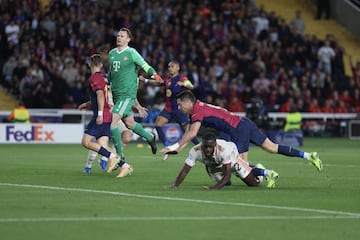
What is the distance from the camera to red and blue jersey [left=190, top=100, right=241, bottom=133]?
15461mm

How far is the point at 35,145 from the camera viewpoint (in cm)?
3225

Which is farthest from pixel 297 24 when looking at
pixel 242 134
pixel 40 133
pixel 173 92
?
pixel 242 134

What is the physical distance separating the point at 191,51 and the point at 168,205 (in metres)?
25.6

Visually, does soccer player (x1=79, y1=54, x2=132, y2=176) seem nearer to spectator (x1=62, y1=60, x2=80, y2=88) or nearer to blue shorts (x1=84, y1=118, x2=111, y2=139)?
blue shorts (x1=84, y1=118, x2=111, y2=139)

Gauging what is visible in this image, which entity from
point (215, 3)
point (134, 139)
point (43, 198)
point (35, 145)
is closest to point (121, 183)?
point (43, 198)

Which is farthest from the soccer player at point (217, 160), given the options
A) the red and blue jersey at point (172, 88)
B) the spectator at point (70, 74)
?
the spectator at point (70, 74)

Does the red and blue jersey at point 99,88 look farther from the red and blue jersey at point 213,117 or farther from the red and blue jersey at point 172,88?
the red and blue jersey at point 172,88

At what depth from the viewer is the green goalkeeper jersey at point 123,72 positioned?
19500 mm

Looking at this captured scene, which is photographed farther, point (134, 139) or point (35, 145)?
point (134, 139)

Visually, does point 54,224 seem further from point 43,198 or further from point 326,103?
point 326,103

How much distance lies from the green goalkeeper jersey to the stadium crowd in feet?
51.4

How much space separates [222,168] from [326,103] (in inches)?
967

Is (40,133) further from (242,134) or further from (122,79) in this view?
(242,134)

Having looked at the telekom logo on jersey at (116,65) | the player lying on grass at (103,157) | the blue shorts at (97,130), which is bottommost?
the player lying on grass at (103,157)
